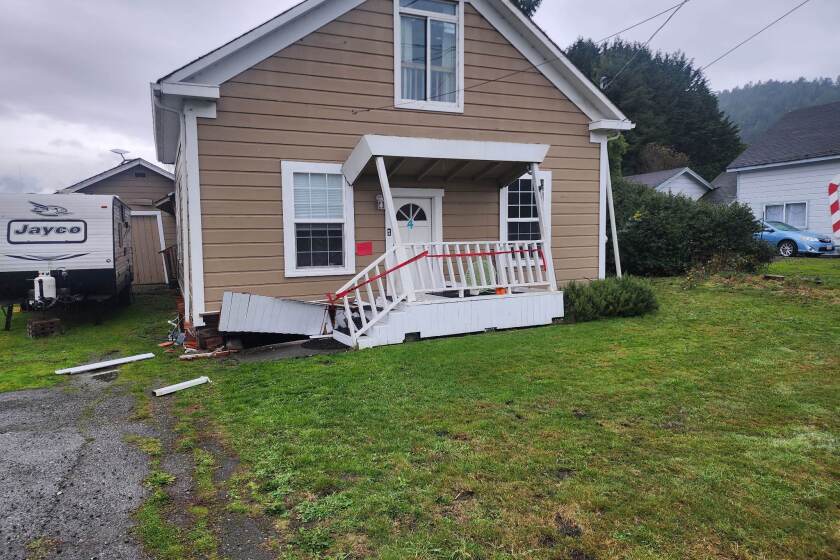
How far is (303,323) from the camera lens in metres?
7.14

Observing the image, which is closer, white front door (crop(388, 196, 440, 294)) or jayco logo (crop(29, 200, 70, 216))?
white front door (crop(388, 196, 440, 294))

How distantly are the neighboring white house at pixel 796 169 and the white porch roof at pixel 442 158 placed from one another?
1583 cm

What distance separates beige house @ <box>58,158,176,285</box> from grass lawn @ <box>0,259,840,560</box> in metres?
10.5

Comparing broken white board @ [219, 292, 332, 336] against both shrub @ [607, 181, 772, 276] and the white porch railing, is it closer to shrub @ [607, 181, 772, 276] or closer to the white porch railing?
the white porch railing

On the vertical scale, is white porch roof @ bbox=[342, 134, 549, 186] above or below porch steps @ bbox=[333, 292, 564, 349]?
above

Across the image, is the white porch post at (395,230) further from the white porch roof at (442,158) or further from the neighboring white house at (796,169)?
the neighboring white house at (796,169)

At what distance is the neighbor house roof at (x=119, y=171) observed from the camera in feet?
50.9

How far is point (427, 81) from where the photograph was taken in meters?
8.39

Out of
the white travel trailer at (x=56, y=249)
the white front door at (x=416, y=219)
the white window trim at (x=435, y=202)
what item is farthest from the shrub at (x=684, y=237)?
Answer: the white travel trailer at (x=56, y=249)

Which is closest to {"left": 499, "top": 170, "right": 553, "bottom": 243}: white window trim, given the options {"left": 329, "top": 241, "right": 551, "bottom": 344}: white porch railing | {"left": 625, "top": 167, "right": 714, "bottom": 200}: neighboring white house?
{"left": 329, "top": 241, "right": 551, "bottom": 344}: white porch railing

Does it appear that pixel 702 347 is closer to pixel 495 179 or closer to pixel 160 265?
pixel 495 179

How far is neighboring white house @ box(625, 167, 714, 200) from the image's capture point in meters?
28.3

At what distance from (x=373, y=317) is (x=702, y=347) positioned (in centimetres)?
402

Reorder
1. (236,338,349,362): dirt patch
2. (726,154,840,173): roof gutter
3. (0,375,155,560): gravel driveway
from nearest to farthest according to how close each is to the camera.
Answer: (0,375,155,560): gravel driveway < (236,338,349,362): dirt patch < (726,154,840,173): roof gutter
